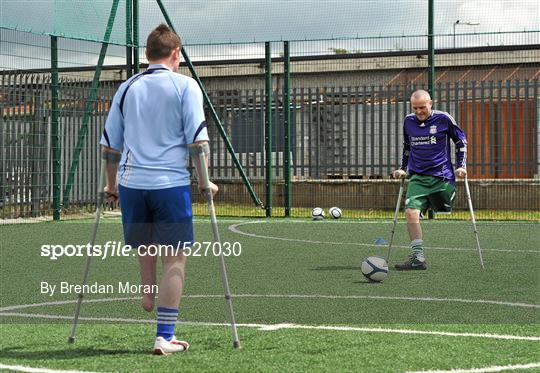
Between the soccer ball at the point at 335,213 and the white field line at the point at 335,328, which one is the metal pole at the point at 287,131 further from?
the white field line at the point at 335,328

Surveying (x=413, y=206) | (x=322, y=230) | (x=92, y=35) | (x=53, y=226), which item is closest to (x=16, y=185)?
(x=53, y=226)

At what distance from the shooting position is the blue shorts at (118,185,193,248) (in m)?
6.31

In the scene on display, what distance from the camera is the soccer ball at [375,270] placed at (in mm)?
10078

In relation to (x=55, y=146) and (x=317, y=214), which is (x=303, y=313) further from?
(x=55, y=146)

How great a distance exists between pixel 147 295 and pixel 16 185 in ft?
43.8

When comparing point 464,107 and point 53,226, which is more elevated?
point 464,107

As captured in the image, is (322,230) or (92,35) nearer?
(322,230)

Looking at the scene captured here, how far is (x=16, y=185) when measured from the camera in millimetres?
19453

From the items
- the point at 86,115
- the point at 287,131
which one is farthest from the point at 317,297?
the point at 86,115

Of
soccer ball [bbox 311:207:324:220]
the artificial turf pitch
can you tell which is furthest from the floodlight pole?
the artificial turf pitch

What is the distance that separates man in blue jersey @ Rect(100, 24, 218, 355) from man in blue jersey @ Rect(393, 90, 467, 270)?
18.1ft

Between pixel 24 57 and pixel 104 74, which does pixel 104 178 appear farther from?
pixel 104 74

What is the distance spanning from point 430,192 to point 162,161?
604cm

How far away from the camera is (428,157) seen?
1180 centimetres
